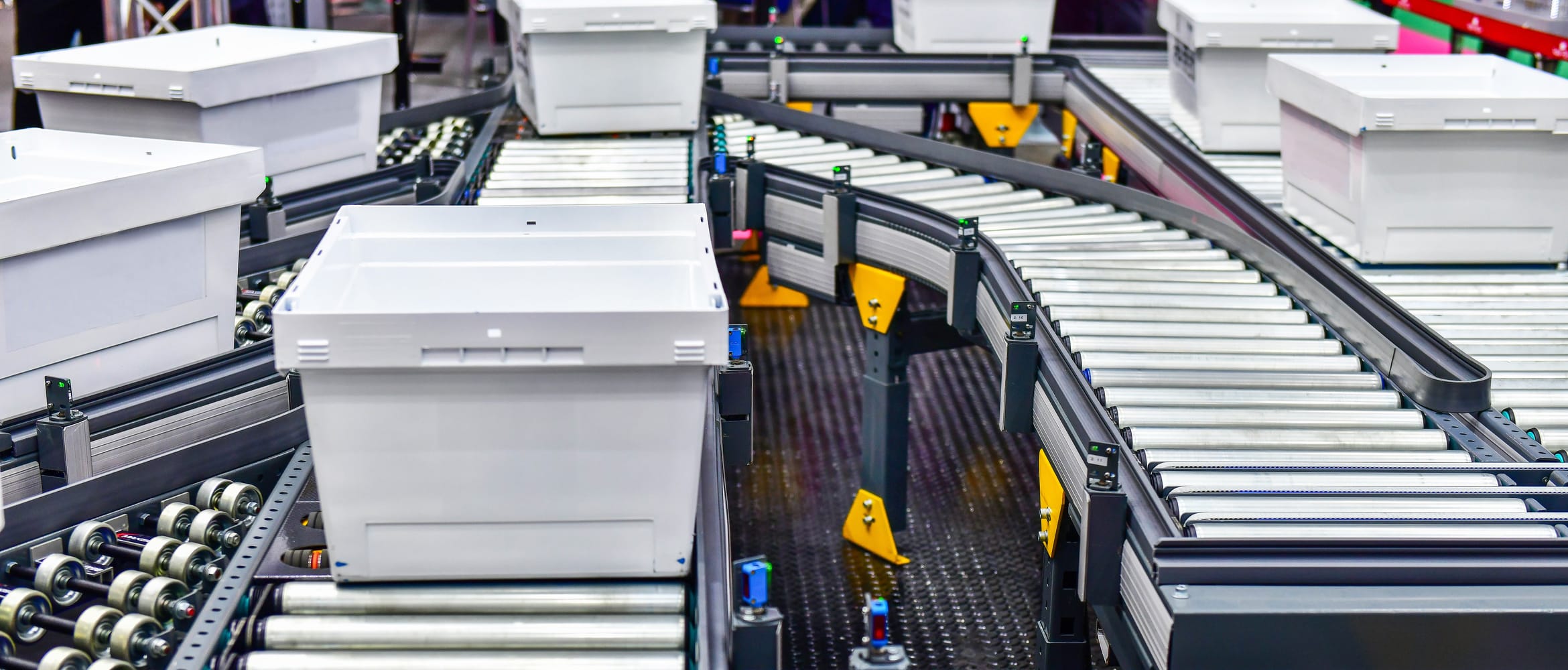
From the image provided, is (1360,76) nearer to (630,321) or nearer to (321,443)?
(630,321)

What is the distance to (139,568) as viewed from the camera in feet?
11.6

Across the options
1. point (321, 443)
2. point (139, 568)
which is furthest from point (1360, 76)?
point (139, 568)

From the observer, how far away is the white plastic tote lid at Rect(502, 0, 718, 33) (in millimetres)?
6414

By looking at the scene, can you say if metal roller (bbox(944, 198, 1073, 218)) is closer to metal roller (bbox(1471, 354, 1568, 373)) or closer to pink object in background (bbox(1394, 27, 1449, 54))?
metal roller (bbox(1471, 354, 1568, 373))

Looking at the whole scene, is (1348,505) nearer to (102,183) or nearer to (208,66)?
(102,183)

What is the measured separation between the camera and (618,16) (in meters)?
6.47

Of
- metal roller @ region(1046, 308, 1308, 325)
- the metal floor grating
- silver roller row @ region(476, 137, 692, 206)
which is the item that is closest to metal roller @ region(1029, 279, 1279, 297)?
metal roller @ region(1046, 308, 1308, 325)

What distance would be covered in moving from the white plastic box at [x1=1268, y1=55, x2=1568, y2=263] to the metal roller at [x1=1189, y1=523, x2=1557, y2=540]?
170cm

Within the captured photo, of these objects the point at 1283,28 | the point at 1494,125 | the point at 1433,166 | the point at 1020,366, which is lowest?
the point at 1020,366

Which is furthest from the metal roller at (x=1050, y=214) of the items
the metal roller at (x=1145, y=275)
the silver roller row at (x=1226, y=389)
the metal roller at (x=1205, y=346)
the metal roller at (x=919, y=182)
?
the metal roller at (x=1205, y=346)

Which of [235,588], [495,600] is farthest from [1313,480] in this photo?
[235,588]

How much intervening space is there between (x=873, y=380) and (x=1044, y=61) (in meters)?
2.73

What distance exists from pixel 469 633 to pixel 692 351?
0.79 metres

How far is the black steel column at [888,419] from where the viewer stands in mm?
6832
